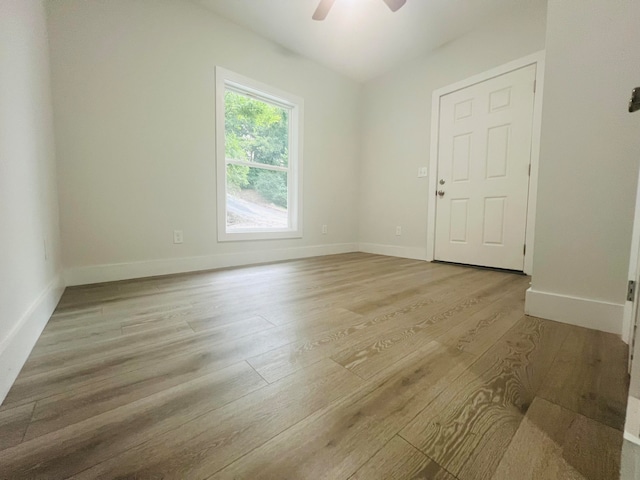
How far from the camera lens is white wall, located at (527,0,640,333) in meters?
1.10

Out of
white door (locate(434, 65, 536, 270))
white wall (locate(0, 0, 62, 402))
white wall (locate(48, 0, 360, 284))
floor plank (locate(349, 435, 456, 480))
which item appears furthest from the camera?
white door (locate(434, 65, 536, 270))

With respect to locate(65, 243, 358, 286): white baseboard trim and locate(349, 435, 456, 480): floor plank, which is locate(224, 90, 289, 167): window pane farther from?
locate(349, 435, 456, 480): floor plank

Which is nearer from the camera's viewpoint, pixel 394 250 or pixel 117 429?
pixel 117 429

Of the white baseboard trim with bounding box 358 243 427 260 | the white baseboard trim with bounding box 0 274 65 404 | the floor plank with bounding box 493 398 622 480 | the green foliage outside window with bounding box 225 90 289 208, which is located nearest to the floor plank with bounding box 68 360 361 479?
the floor plank with bounding box 493 398 622 480

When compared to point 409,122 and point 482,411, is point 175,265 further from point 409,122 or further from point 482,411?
point 409,122

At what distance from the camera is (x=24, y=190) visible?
43.0 inches

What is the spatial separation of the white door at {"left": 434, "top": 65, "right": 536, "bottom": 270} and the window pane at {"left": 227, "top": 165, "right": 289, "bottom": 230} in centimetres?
189

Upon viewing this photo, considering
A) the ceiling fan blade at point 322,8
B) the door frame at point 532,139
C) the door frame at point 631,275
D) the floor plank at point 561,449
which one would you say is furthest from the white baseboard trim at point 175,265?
the door frame at point 631,275

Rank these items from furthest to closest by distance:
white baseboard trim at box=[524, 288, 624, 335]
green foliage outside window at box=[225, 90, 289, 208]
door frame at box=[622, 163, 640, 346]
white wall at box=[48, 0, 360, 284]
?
green foliage outside window at box=[225, 90, 289, 208]
white wall at box=[48, 0, 360, 284]
white baseboard trim at box=[524, 288, 624, 335]
door frame at box=[622, 163, 640, 346]

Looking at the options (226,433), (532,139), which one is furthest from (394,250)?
(226,433)

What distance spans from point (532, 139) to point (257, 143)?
2.73 m

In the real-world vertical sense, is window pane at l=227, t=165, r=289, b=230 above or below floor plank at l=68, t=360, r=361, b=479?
above

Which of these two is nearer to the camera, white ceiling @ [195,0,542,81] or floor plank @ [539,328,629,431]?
floor plank @ [539,328,629,431]

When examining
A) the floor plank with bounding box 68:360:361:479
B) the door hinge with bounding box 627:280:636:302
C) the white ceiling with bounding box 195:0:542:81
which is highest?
the white ceiling with bounding box 195:0:542:81
